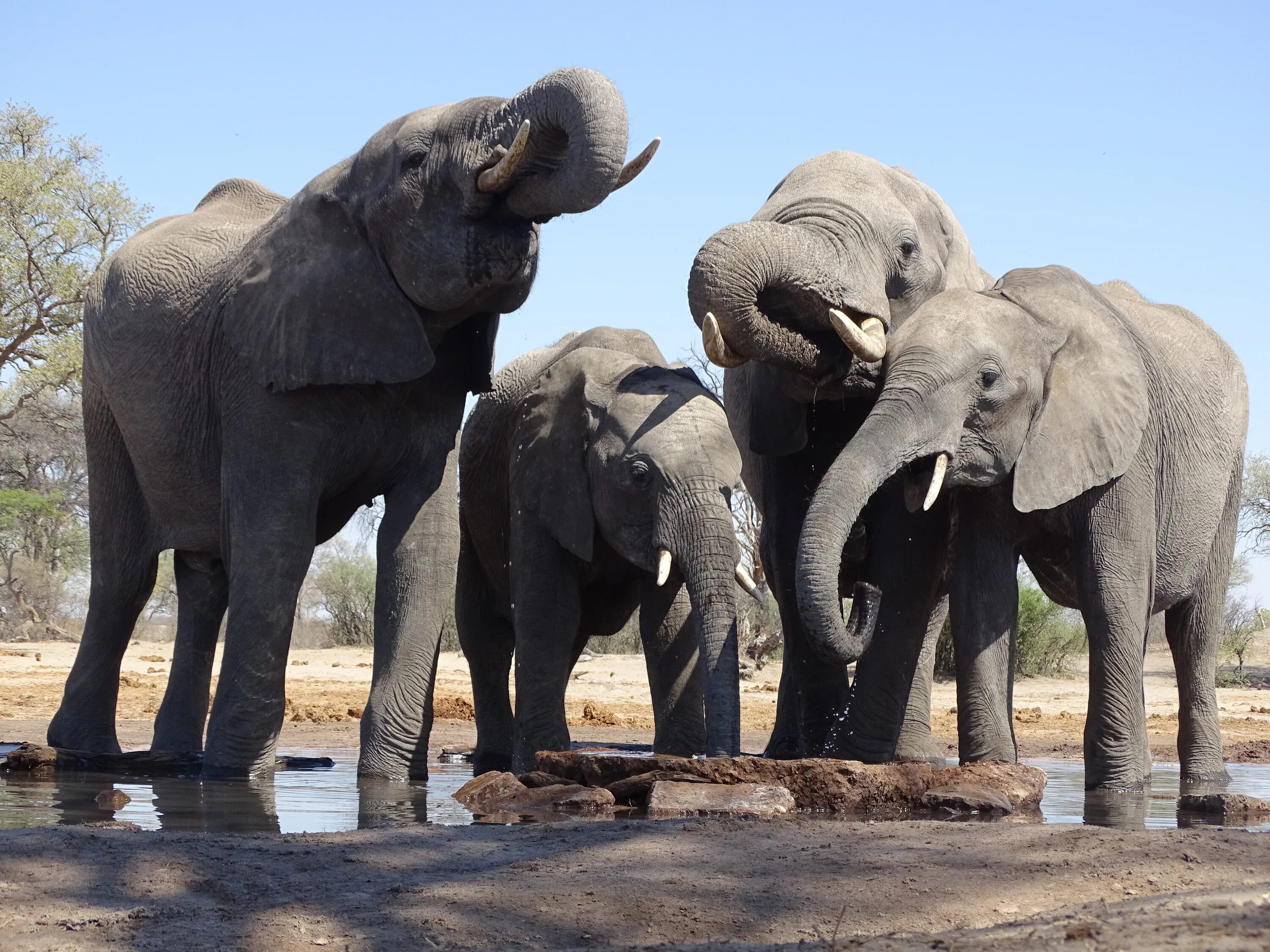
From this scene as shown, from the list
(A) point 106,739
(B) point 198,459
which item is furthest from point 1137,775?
(A) point 106,739

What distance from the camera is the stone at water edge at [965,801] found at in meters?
5.87

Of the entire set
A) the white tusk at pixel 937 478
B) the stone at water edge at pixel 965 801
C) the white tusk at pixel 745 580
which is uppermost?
the white tusk at pixel 937 478

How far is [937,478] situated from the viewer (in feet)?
21.4

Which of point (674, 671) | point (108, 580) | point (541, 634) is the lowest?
point (674, 671)

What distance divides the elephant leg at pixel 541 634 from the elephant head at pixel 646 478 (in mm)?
152

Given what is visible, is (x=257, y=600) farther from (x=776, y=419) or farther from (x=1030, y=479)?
(x=1030, y=479)

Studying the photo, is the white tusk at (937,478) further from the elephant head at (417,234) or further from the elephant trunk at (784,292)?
the elephant head at (417,234)

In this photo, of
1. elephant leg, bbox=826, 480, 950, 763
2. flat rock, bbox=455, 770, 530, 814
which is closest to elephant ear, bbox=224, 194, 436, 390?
flat rock, bbox=455, 770, 530, 814

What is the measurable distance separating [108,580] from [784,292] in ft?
12.8

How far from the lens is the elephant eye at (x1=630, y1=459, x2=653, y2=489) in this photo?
6949mm

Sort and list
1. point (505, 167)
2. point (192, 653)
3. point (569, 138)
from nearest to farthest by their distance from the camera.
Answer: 1. point (569, 138)
2. point (505, 167)
3. point (192, 653)

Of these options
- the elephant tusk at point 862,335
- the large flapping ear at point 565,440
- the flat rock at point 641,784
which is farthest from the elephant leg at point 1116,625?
the large flapping ear at point 565,440

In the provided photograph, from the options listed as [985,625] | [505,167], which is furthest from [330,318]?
[985,625]

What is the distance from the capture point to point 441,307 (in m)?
7.10
